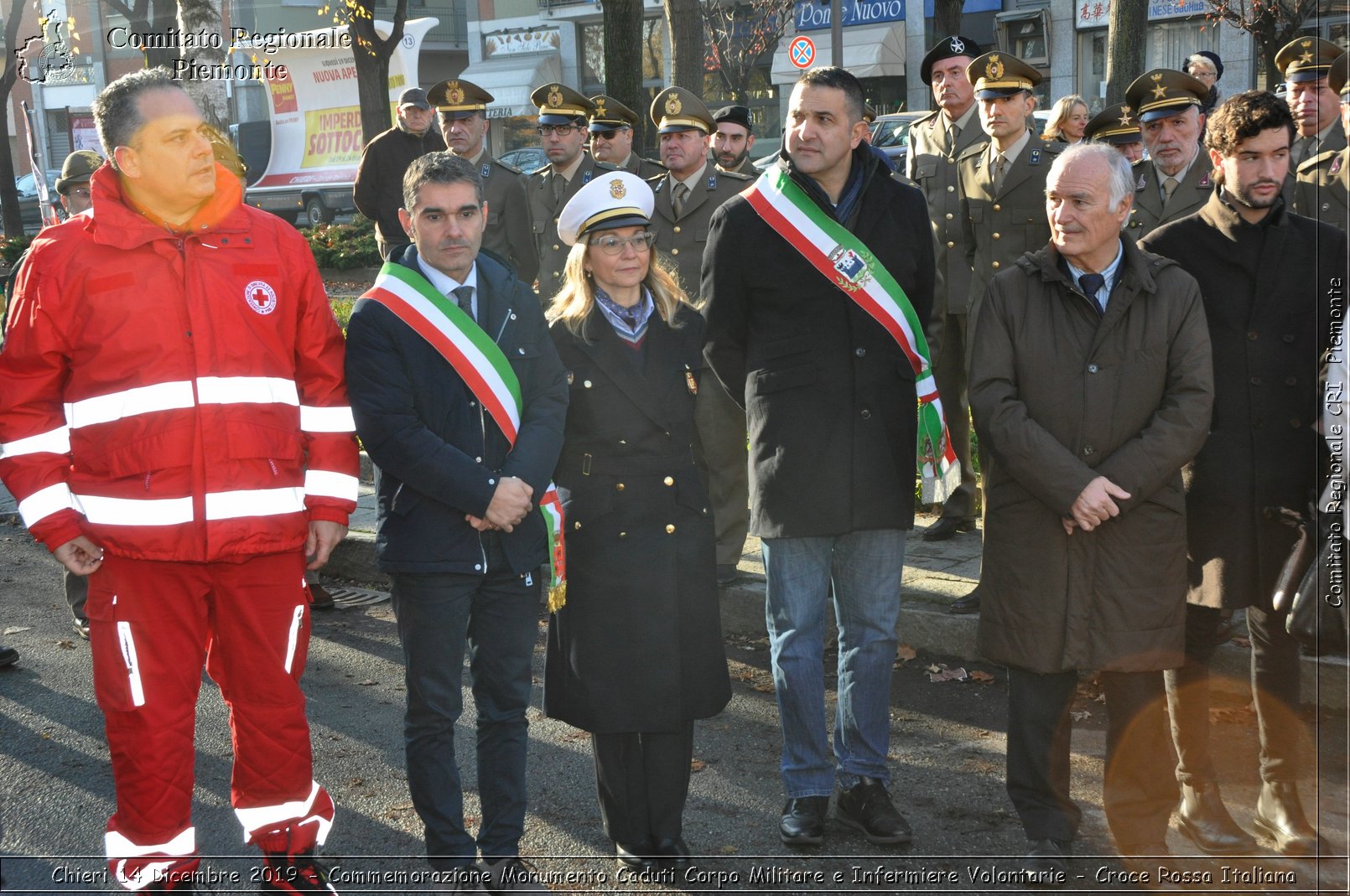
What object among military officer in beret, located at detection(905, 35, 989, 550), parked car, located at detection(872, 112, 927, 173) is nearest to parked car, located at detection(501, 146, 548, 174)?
parked car, located at detection(872, 112, 927, 173)

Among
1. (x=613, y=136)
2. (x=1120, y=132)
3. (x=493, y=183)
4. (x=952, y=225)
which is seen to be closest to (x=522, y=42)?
(x=493, y=183)

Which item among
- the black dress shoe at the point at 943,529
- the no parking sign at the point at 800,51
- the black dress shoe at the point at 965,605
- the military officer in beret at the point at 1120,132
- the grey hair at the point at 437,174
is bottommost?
the black dress shoe at the point at 965,605

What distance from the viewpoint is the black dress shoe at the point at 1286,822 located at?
14.3 ft

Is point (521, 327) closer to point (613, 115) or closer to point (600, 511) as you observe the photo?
point (600, 511)

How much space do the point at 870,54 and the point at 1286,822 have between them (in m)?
32.6

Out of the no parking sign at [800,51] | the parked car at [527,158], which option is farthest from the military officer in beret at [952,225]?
the parked car at [527,158]

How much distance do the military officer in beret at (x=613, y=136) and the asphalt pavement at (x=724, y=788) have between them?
2.93 m

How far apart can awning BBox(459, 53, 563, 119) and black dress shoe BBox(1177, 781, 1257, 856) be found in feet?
124

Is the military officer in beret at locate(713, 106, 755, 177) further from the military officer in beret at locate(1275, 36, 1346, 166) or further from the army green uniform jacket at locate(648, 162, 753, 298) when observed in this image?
the military officer in beret at locate(1275, 36, 1346, 166)

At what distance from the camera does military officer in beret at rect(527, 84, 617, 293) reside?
8203 millimetres

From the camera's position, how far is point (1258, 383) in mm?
4422

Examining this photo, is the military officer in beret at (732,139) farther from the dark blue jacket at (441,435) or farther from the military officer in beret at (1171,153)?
the dark blue jacket at (441,435)

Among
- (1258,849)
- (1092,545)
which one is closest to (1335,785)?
(1258,849)

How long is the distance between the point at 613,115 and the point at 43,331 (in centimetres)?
493
